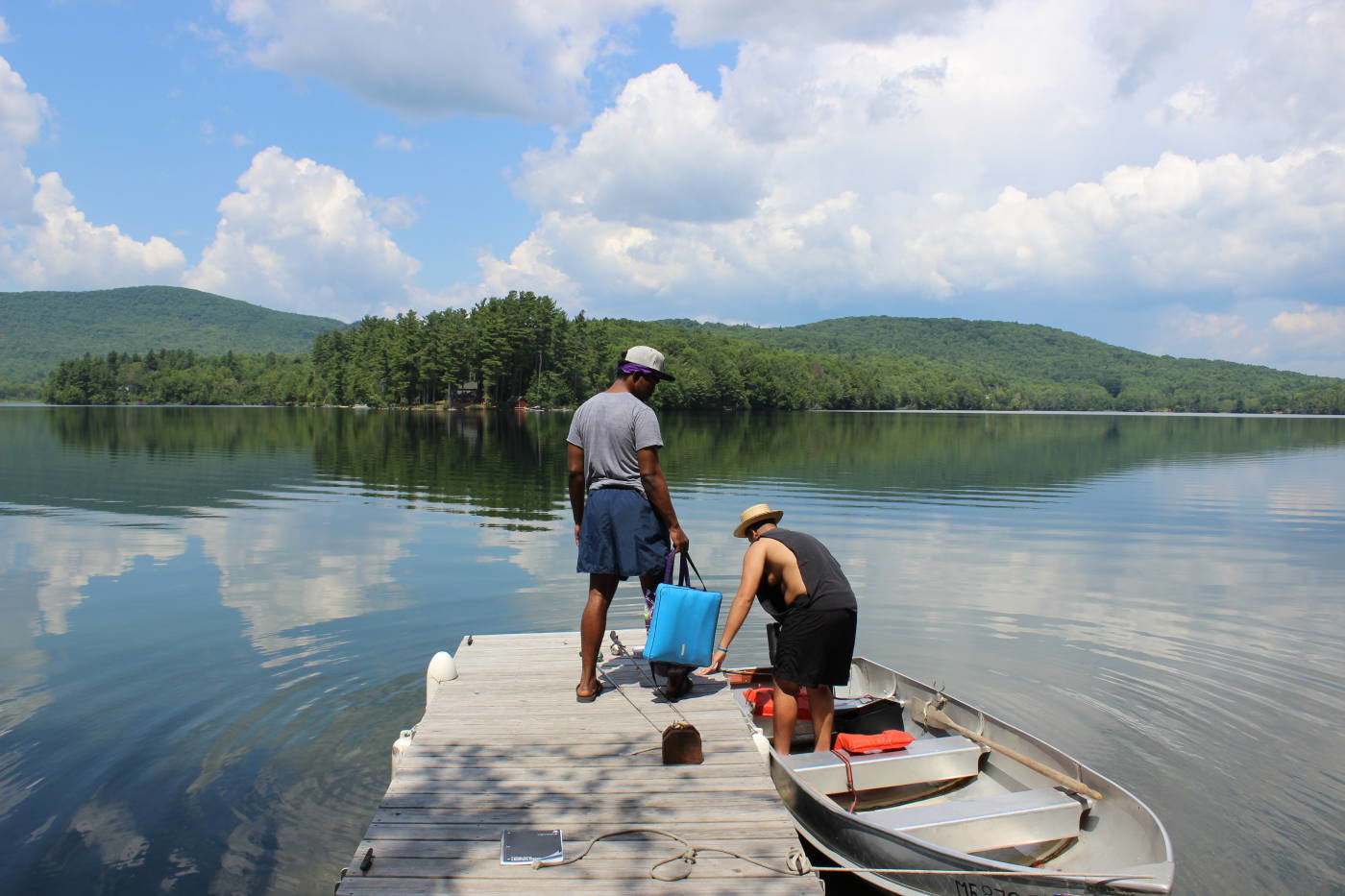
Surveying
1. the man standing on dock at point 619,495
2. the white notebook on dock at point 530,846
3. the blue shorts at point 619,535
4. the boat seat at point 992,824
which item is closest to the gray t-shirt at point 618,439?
the man standing on dock at point 619,495

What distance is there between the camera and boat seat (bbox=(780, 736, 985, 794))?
5.95 metres

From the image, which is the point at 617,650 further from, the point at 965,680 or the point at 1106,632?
the point at 1106,632

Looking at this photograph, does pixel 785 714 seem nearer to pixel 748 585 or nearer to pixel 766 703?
pixel 748 585

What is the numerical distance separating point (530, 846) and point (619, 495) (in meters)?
2.81

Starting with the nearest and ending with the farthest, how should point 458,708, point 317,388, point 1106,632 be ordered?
1. point 458,708
2. point 1106,632
3. point 317,388

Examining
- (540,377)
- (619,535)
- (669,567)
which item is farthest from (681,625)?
(540,377)

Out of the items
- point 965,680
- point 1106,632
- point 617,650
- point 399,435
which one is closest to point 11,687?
point 617,650

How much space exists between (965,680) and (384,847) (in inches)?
295

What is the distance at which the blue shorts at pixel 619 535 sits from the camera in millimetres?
6863

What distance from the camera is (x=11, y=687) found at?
9.26 metres

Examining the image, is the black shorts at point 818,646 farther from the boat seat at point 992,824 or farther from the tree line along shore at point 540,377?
the tree line along shore at point 540,377

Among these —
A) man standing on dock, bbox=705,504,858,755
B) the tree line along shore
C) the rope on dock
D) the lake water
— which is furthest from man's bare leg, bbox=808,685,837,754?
the tree line along shore

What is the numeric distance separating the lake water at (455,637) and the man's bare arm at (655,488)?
126 inches

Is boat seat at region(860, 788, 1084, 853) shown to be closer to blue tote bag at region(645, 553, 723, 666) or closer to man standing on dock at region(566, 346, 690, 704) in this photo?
blue tote bag at region(645, 553, 723, 666)
